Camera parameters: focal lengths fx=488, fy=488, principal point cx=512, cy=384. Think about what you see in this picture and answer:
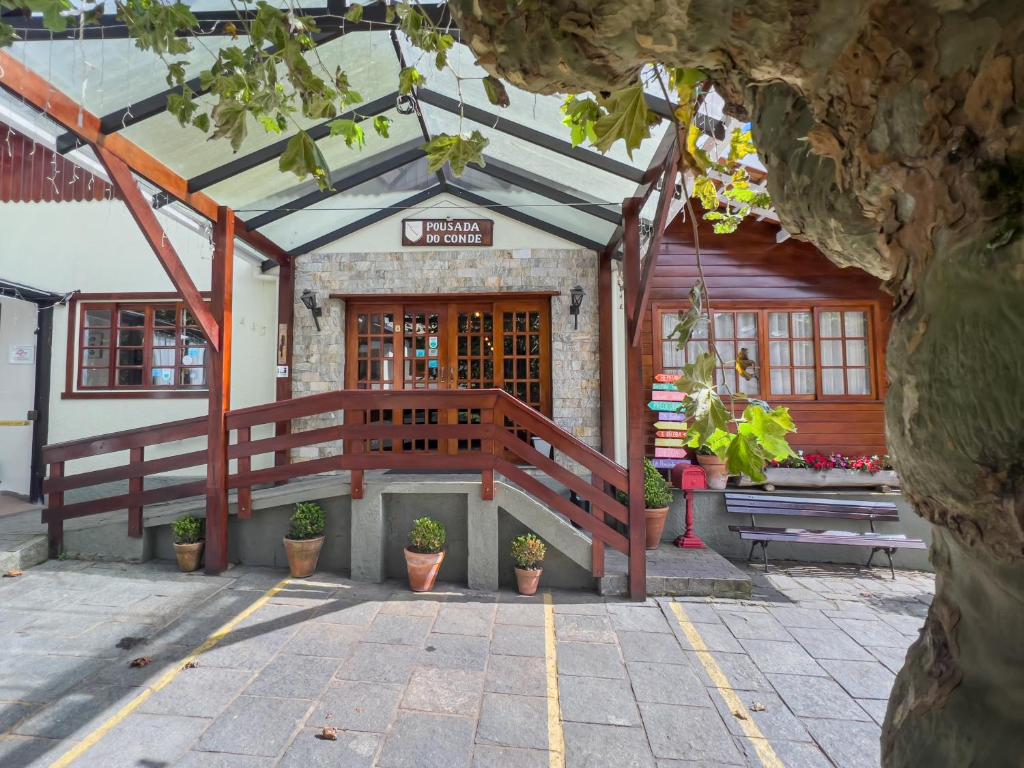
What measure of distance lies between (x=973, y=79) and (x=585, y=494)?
377 cm

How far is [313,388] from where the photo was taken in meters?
6.05

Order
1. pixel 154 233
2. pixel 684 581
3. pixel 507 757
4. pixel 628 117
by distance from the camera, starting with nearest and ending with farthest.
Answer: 1. pixel 628 117
2. pixel 507 757
3. pixel 154 233
4. pixel 684 581

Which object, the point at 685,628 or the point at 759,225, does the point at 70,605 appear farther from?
the point at 759,225

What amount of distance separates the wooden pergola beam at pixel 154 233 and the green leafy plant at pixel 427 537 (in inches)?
92.4

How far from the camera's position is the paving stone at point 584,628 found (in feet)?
10.5

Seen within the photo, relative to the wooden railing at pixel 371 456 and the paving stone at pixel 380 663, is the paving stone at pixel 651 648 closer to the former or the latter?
the wooden railing at pixel 371 456

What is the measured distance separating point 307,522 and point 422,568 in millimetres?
1114

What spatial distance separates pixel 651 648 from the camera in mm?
3070

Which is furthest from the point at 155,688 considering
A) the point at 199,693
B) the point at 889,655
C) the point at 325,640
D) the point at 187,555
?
the point at 889,655

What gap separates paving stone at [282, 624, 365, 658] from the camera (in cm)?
295

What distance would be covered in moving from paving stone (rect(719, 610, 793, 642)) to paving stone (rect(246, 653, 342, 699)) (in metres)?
2.63

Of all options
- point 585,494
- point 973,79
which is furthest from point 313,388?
point 973,79

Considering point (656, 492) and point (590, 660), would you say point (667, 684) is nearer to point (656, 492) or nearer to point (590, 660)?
point (590, 660)

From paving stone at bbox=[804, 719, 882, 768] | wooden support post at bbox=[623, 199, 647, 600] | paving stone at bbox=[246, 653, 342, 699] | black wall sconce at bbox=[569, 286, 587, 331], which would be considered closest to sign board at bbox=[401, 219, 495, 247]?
black wall sconce at bbox=[569, 286, 587, 331]
